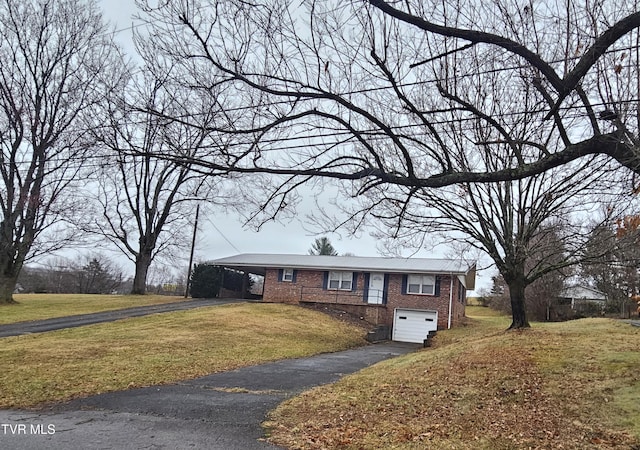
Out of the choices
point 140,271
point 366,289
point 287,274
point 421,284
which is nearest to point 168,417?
point 421,284

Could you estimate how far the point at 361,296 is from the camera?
88.7ft

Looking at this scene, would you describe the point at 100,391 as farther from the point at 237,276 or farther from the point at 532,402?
the point at 237,276

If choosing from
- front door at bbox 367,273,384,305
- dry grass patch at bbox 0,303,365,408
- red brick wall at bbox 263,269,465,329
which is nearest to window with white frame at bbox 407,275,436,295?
red brick wall at bbox 263,269,465,329

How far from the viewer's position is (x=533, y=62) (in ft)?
18.9

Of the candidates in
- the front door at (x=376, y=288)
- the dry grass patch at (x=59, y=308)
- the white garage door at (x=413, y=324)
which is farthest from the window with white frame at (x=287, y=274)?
the dry grass patch at (x=59, y=308)

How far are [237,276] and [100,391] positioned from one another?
84.6 ft

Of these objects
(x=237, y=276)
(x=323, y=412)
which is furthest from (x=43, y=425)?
(x=237, y=276)

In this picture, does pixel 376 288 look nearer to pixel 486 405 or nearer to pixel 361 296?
pixel 361 296

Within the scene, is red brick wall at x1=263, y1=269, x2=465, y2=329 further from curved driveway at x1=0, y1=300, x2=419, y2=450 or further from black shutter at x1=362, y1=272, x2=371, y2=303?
curved driveway at x1=0, y1=300, x2=419, y2=450

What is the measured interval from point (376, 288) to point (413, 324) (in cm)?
290

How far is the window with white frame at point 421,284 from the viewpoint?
25734mm

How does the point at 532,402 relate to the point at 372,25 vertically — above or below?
below

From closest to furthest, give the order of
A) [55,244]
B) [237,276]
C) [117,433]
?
[117,433], [55,244], [237,276]

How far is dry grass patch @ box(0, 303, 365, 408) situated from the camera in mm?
8758
